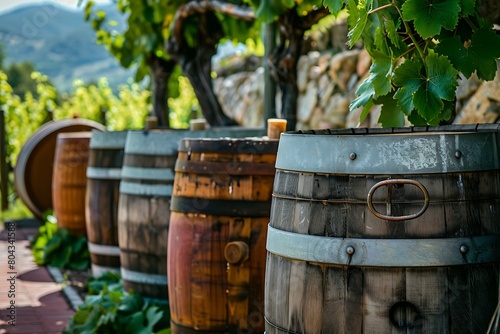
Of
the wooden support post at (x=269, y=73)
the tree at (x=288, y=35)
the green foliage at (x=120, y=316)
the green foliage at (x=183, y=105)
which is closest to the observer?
the green foliage at (x=120, y=316)

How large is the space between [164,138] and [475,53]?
1.90 metres

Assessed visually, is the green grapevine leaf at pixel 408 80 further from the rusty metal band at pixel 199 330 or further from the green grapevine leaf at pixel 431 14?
the rusty metal band at pixel 199 330

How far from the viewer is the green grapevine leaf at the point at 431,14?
2.37 metres

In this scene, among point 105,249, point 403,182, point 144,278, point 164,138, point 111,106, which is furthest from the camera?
point 111,106

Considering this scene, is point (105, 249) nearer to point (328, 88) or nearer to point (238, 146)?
point (238, 146)

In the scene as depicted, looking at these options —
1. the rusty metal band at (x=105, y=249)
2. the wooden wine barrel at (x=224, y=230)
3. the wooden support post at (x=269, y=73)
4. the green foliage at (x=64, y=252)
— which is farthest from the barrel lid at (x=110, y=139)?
the wooden wine barrel at (x=224, y=230)

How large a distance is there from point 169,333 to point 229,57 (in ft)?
25.5

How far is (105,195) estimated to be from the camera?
516 centimetres

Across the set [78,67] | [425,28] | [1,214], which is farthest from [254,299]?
[78,67]

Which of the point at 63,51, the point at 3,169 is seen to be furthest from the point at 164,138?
the point at 63,51

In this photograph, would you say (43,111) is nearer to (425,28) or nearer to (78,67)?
(425,28)

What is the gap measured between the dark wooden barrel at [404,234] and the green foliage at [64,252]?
4.51m

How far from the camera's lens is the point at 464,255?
216 cm

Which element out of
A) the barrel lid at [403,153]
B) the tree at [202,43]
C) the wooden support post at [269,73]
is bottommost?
the barrel lid at [403,153]
